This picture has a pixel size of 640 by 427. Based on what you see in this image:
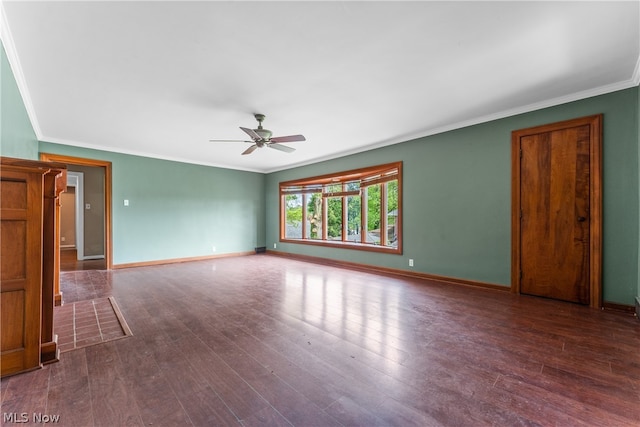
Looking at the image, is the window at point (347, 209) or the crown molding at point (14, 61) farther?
A: the window at point (347, 209)

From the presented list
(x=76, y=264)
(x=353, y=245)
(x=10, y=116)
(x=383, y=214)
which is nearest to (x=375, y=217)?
(x=383, y=214)

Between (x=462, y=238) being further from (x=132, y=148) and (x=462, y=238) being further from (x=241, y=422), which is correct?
(x=132, y=148)

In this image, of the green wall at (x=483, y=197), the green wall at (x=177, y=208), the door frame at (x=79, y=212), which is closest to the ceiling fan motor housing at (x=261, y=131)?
the green wall at (x=483, y=197)

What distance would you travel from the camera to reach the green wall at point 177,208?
17.8ft

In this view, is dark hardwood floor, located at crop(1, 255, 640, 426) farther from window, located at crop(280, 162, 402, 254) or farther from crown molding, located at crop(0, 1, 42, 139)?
crown molding, located at crop(0, 1, 42, 139)

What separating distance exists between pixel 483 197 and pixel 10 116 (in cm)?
548

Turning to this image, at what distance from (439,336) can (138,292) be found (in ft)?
12.5

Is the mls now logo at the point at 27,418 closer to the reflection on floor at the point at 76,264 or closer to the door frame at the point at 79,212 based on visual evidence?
the reflection on floor at the point at 76,264

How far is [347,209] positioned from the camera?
20.2 feet

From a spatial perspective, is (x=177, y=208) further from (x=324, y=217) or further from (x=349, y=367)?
(x=349, y=367)

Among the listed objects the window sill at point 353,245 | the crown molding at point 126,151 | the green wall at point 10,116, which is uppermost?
the crown molding at point 126,151

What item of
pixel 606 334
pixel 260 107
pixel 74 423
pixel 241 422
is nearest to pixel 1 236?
pixel 74 423

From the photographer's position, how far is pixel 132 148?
5352 millimetres

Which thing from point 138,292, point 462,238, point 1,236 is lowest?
point 138,292
